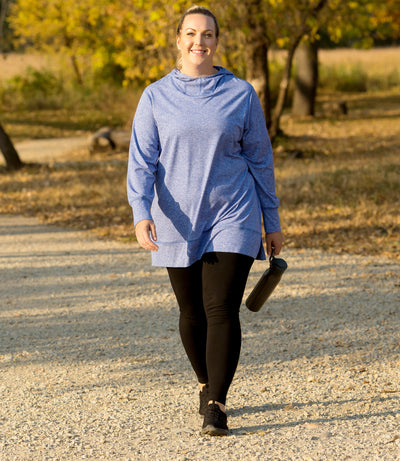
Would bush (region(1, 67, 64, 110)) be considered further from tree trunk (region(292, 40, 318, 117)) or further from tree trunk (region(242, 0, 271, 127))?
tree trunk (region(242, 0, 271, 127))

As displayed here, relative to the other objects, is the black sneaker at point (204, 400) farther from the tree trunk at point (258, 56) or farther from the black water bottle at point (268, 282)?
the tree trunk at point (258, 56)

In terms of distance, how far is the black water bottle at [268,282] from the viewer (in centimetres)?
354

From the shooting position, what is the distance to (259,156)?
332 centimetres

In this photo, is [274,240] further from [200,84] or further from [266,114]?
[266,114]

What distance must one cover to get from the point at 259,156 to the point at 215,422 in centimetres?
118

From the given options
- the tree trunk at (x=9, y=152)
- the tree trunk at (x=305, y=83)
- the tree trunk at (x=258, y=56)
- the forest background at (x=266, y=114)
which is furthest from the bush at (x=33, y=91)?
the tree trunk at (x=258, y=56)

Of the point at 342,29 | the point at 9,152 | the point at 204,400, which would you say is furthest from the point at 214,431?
the point at 342,29

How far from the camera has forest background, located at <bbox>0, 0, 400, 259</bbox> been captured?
934 centimetres

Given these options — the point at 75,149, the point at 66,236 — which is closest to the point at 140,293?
the point at 66,236

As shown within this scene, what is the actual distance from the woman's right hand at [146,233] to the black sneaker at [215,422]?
0.75 m

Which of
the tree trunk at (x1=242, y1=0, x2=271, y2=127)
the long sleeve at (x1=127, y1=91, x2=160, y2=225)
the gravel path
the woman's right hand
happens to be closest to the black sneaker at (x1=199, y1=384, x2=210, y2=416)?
the gravel path

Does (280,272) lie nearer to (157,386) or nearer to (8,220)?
(157,386)

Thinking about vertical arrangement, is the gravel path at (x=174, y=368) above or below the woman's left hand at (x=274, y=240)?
below

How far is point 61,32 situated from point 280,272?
26.9m
